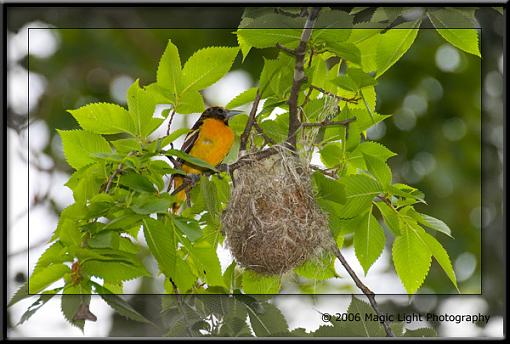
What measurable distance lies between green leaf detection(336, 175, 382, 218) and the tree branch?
39cm

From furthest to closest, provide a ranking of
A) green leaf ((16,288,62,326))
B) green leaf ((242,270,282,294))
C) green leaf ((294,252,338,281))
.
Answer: green leaf ((242,270,282,294)), green leaf ((294,252,338,281)), green leaf ((16,288,62,326))

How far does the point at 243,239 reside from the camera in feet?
10.6

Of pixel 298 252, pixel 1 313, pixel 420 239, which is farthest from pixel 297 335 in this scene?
pixel 1 313

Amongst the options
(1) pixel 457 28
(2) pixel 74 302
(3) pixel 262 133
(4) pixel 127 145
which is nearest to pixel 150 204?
(4) pixel 127 145

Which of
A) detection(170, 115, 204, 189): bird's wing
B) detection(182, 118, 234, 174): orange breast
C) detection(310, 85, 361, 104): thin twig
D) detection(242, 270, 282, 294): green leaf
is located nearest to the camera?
detection(310, 85, 361, 104): thin twig

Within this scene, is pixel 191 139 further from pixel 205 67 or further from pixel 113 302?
pixel 113 302

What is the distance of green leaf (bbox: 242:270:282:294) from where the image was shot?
3484 mm

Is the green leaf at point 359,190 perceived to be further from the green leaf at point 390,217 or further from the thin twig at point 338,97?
the thin twig at point 338,97

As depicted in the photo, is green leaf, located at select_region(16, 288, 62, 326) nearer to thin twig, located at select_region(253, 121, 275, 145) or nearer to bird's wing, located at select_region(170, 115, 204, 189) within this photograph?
thin twig, located at select_region(253, 121, 275, 145)

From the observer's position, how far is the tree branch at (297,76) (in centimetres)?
295

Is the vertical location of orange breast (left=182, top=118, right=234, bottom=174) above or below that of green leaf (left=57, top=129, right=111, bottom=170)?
above

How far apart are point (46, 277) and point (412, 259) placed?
139 centimetres

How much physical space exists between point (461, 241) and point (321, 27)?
10.8 feet

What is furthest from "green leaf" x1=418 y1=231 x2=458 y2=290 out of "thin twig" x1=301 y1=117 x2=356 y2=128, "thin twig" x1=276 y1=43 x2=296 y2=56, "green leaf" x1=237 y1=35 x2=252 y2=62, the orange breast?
the orange breast
